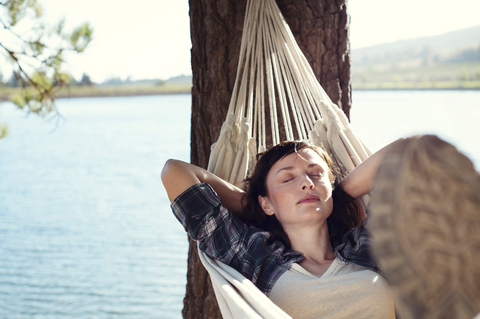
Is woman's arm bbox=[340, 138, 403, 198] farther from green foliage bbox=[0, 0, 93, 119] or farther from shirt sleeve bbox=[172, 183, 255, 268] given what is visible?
green foliage bbox=[0, 0, 93, 119]

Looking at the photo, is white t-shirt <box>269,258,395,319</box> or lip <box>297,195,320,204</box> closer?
white t-shirt <box>269,258,395,319</box>

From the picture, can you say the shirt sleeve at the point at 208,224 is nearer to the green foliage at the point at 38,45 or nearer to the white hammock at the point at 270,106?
the white hammock at the point at 270,106

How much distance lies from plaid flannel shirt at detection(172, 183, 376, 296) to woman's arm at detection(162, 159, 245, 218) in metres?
0.04

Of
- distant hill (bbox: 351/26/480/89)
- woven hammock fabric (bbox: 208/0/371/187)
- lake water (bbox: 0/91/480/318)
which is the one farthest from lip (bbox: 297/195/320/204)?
distant hill (bbox: 351/26/480/89)

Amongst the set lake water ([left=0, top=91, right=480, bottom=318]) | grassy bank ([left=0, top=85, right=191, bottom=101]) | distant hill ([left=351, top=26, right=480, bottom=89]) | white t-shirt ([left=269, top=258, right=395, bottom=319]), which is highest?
distant hill ([left=351, top=26, right=480, bottom=89])

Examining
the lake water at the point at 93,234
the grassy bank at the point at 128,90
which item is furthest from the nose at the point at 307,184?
the grassy bank at the point at 128,90

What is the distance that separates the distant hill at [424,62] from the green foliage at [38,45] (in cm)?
1578

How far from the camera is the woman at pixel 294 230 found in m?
1.15

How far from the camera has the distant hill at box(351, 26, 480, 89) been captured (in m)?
16.8

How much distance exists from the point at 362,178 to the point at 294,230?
0.29m

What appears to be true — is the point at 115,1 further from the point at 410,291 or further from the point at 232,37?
the point at 410,291

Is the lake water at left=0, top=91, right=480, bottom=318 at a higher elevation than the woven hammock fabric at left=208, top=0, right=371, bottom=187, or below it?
below

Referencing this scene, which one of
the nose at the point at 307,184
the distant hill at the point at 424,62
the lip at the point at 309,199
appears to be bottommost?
the lip at the point at 309,199

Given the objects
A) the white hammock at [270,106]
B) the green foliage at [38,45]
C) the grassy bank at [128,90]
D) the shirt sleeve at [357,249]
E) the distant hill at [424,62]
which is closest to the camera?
the shirt sleeve at [357,249]
